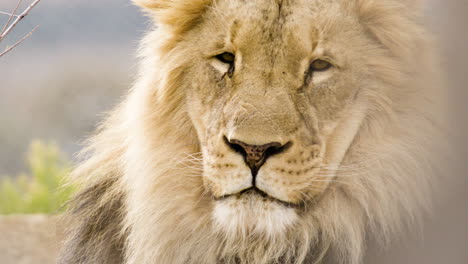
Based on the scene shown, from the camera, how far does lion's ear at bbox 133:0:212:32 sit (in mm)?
3248

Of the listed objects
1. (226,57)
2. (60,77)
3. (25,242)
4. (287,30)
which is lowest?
(25,242)

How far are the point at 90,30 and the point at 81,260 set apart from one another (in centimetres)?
1467

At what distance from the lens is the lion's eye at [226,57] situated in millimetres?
3111

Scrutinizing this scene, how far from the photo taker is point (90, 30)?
58.4ft

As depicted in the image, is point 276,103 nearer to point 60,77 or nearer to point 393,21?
point 393,21

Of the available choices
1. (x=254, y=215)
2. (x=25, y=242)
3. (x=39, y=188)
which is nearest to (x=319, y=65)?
(x=254, y=215)

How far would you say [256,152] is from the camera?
2.69 metres

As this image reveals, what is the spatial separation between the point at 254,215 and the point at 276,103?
464 millimetres

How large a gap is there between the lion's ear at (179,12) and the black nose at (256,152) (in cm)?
78

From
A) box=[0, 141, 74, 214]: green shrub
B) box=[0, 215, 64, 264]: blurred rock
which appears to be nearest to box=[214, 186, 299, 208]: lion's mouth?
box=[0, 215, 64, 264]: blurred rock

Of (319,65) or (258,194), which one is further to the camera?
(319,65)

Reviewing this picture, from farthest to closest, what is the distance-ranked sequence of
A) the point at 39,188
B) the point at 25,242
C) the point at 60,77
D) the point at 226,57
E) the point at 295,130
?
the point at 60,77 → the point at 39,188 → the point at 25,242 → the point at 226,57 → the point at 295,130

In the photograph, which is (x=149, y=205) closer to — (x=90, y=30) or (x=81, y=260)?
(x=81, y=260)

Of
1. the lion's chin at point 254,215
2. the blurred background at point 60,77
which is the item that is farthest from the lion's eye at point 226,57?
the blurred background at point 60,77
